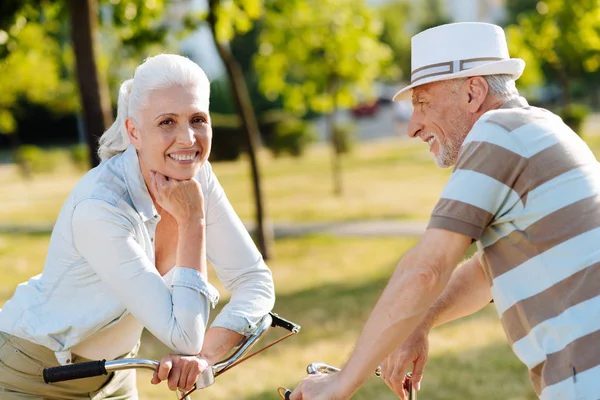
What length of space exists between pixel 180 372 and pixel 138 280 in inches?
11.5

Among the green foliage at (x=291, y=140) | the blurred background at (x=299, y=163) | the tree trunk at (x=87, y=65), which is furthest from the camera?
the green foliage at (x=291, y=140)

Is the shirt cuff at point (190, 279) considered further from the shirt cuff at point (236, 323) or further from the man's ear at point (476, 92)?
the man's ear at point (476, 92)

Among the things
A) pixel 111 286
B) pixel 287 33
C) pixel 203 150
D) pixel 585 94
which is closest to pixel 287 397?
pixel 111 286

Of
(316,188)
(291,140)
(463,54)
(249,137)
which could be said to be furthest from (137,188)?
(291,140)

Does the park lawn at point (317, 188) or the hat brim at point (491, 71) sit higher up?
the hat brim at point (491, 71)

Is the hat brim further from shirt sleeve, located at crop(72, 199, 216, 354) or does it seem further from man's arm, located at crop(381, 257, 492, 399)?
shirt sleeve, located at crop(72, 199, 216, 354)

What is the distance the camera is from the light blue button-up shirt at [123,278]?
7.66 ft

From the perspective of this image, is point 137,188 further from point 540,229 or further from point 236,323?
point 540,229

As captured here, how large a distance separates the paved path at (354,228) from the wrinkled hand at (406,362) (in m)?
9.44

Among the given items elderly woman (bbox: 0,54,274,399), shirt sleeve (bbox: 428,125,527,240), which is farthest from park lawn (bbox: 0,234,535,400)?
shirt sleeve (bbox: 428,125,527,240)

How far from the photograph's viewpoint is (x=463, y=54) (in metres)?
2.31

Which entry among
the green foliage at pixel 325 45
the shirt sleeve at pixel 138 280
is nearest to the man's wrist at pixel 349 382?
the shirt sleeve at pixel 138 280

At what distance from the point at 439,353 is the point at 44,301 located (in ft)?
15.4

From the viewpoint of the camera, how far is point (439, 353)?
6695 millimetres
